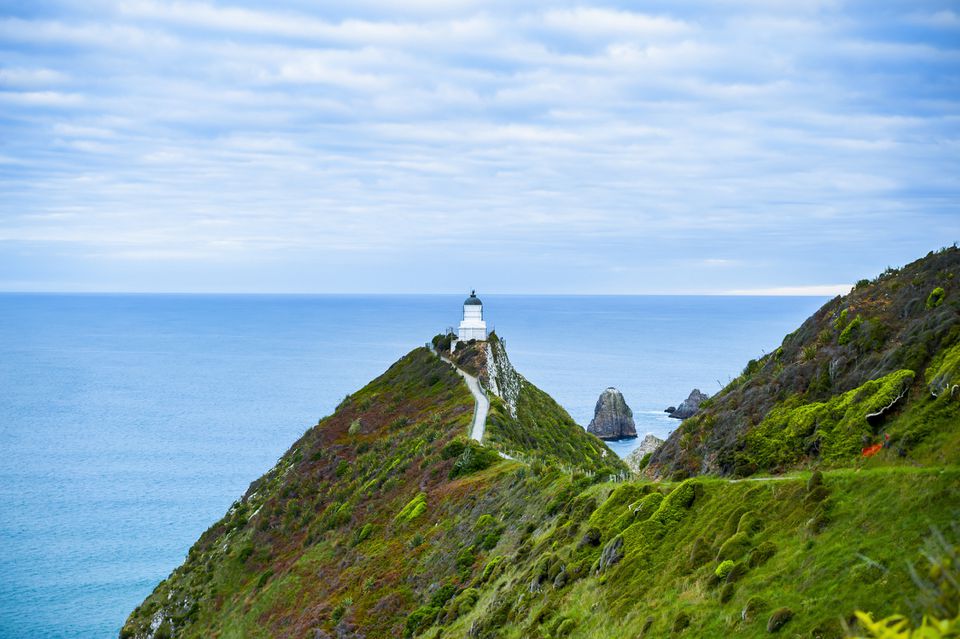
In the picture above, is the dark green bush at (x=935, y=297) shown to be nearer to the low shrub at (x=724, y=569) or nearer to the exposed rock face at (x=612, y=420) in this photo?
the low shrub at (x=724, y=569)

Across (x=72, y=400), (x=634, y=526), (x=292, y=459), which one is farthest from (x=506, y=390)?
(x=72, y=400)

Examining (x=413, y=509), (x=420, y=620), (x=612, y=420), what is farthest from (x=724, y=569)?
(x=612, y=420)

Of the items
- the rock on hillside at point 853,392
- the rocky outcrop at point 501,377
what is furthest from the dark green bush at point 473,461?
the rocky outcrop at point 501,377

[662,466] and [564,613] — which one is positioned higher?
[662,466]

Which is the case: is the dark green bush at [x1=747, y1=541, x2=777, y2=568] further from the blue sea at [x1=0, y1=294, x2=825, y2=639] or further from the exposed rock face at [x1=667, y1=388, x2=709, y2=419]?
the exposed rock face at [x1=667, y1=388, x2=709, y2=419]

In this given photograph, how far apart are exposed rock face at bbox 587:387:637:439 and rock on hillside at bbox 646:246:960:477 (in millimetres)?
88119

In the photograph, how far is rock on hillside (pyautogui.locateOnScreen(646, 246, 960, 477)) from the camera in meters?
22.5

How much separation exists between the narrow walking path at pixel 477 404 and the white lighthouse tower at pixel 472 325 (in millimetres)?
3919

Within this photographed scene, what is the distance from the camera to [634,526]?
992 inches

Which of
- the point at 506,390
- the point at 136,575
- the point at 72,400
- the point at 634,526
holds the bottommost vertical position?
the point at 136,575

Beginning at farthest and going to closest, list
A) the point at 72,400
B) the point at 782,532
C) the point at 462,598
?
the point at 72,400, the point at 462,598, the point at 782,532

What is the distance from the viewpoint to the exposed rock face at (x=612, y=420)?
123 metres

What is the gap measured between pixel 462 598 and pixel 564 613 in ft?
28.2

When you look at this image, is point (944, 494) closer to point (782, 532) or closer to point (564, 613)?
point (782, 532)
